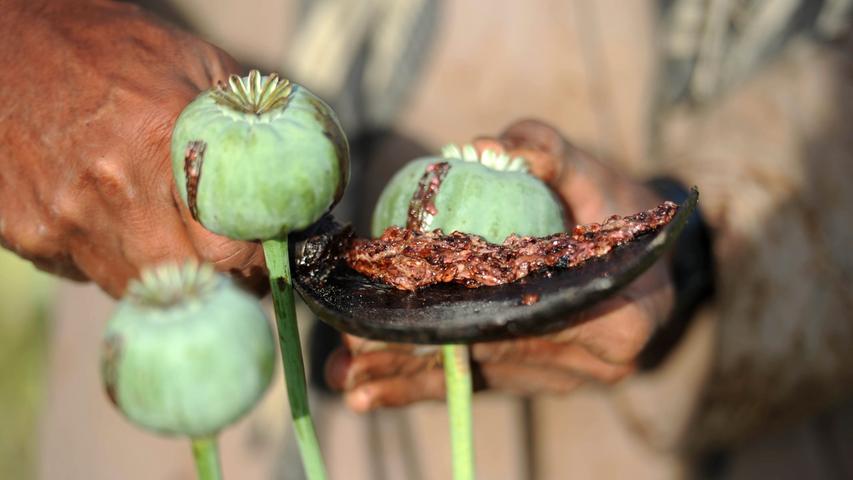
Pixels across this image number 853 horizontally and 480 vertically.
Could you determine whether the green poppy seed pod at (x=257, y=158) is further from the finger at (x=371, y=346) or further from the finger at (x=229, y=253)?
the finger at (x=371, y=346)

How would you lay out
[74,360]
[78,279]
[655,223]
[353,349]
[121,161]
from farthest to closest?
[74,360] < [353,349] < [78,279] < [121,161] < [655,223]

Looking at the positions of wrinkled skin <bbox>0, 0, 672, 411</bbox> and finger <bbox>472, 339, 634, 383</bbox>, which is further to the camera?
finger <bbox>472, 339, 634, 383</bbox>

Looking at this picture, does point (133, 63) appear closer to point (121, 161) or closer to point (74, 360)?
point (121, 161)

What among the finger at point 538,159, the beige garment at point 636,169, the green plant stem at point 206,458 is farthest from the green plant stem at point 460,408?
the beige garment at point 636,169

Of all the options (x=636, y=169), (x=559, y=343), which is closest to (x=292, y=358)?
(x=559, y=343)

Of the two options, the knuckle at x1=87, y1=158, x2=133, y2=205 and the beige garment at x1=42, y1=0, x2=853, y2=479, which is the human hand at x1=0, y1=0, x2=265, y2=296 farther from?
the beige garment at x1=42, y1=0, x2=853, y2=479

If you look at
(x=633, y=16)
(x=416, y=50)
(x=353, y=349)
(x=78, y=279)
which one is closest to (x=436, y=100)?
(x=416, y=50)

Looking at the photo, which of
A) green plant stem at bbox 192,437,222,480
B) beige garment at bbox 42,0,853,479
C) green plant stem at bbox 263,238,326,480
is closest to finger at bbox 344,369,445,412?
beige garment at bbox 42,0,853,479

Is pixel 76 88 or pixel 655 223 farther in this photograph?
pixel 76 88
